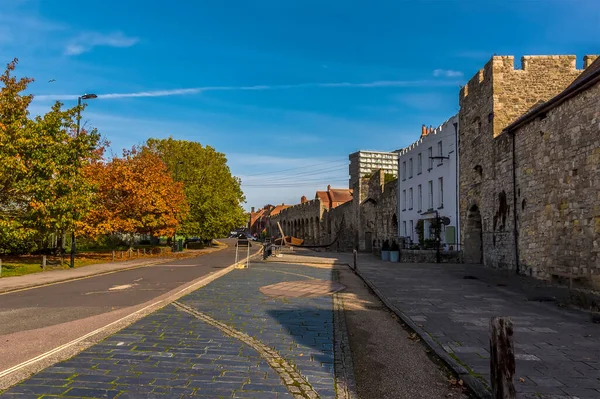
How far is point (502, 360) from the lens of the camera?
161 inches

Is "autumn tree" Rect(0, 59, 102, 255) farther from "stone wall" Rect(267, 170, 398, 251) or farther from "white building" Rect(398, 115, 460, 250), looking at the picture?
"stone wall" Rect(267, 170, 398, 251)

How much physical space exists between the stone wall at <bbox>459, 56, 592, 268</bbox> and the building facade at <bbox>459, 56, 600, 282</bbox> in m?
0.04

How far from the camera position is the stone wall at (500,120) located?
18.5 meters

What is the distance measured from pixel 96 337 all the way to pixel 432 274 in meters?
14.7

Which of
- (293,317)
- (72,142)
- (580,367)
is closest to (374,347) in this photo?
(293,317)

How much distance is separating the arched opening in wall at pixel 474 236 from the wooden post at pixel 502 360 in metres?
20.7

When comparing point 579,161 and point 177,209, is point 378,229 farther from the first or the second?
point 579,161

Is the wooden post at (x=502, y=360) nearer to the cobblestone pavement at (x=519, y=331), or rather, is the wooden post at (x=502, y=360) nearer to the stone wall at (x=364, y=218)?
the cobblestone pavement at (x=519, y=331)

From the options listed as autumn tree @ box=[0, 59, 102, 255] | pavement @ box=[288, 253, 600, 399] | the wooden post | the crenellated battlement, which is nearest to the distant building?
the crenellated battlement

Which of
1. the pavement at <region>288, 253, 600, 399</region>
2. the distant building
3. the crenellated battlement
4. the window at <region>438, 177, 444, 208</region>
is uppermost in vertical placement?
the distant building

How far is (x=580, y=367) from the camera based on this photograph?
5.50 metres

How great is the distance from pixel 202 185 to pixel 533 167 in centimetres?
3508

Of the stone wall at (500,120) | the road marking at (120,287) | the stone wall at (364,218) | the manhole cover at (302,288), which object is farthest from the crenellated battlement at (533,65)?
the stone wall at (364,218)

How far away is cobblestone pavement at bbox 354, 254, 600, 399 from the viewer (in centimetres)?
504
